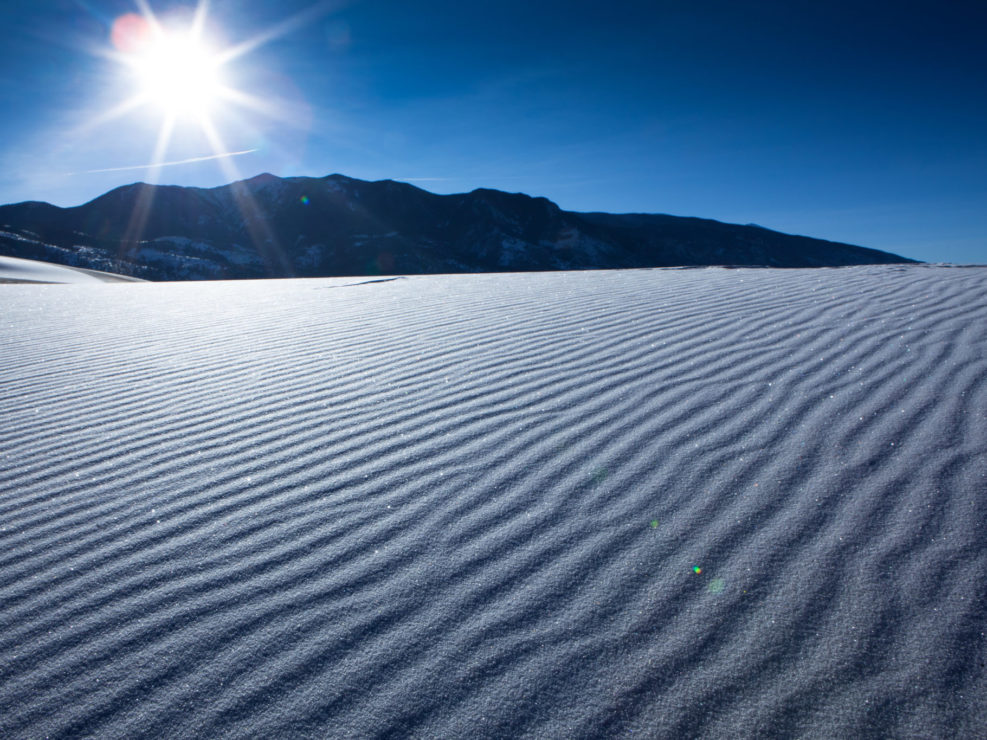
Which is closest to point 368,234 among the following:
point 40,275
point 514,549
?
point 40,275

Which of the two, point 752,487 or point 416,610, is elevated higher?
point 752,487

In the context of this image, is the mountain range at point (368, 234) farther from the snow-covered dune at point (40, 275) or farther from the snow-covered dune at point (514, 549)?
the snow-covered dune at point (514, 549)

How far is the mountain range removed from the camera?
229ft

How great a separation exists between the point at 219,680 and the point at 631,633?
103cm

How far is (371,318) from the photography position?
19.7ft

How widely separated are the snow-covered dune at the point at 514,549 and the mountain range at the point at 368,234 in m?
57.9

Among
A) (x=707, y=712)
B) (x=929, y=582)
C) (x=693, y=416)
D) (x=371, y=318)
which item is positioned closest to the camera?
(x=707, y=712)

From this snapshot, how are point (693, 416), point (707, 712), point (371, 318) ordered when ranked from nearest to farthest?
point (707, 712), point (693, 416), point (371, 318)

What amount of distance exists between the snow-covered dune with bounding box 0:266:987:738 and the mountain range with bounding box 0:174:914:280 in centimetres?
5786

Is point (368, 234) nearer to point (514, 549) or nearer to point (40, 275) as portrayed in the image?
point (40, 275)

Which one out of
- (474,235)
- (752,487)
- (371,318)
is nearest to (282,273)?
(474,235)

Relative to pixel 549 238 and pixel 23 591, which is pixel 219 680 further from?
pixel 549 238

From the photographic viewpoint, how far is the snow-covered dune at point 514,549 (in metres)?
1.24

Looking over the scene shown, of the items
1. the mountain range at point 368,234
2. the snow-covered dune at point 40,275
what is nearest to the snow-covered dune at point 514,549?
the snow-covered dune at point 40,275
